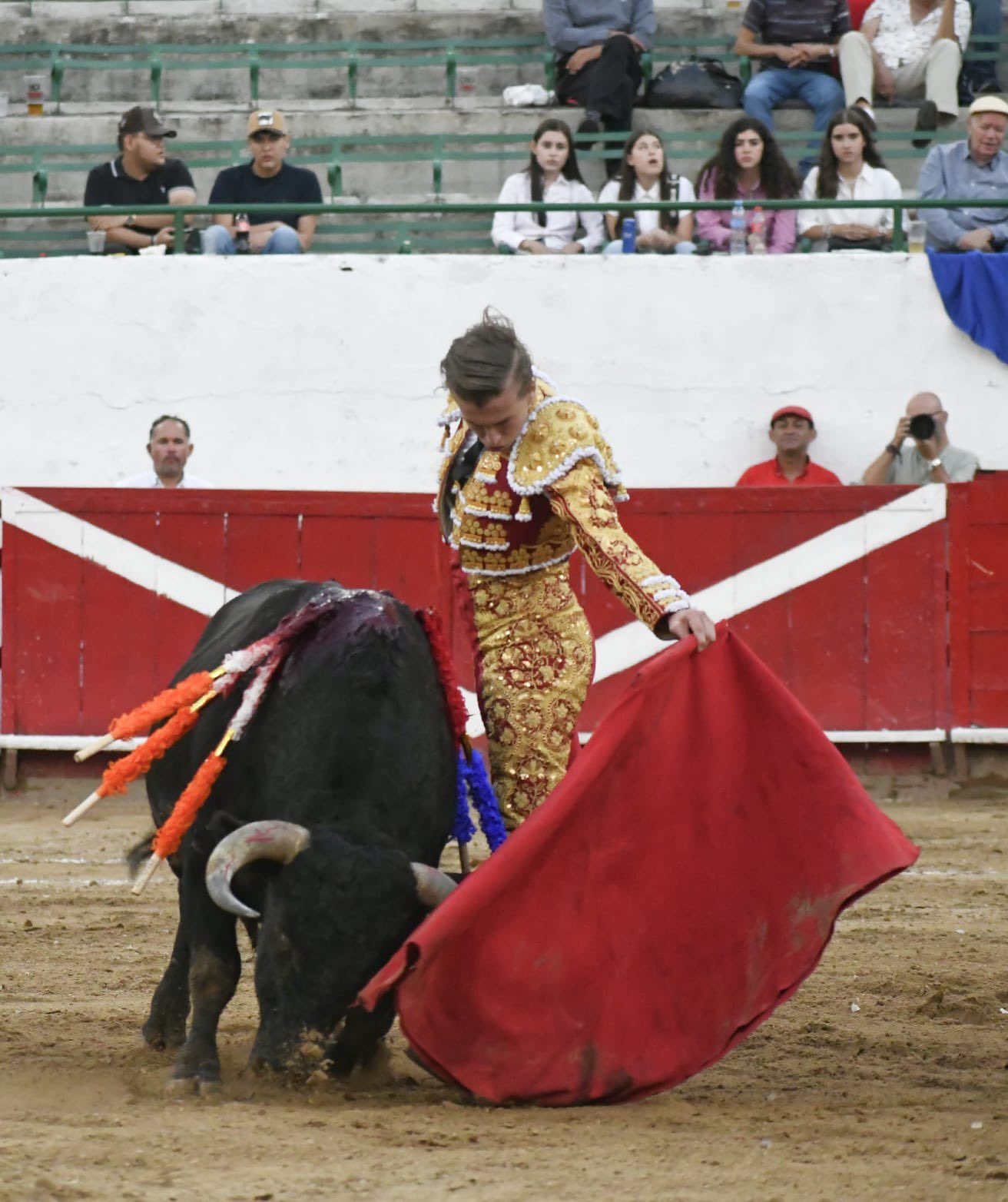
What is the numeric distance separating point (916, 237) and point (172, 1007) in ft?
18.5

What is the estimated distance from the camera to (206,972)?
3311 millimetres

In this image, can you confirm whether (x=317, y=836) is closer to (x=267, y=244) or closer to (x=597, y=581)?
(x=597, y=581)

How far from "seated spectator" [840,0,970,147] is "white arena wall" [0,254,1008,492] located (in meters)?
1.64

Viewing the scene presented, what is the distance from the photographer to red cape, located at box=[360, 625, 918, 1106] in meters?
3.13

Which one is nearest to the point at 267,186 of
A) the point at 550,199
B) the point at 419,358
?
the point at 419,358

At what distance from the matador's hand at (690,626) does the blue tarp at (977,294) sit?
16.7ft

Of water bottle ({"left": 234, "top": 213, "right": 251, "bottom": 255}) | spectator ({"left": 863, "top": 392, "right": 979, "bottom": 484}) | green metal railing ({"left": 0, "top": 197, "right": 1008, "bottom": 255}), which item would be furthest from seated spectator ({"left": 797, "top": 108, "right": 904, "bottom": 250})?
Answer: water bottle ({"left": 234, "top": 213, "right": 251, "bottom": 255})

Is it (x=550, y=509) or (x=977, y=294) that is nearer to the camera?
(x=550, y=509)

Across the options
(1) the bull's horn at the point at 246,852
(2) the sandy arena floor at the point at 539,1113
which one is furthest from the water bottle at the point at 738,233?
(1) the bull's horn at the point at 246,852

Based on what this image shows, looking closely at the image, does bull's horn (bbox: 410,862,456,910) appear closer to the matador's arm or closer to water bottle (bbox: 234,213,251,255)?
the matador's arm

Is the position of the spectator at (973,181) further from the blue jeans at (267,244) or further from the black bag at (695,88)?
the blue jeans at (267,244)

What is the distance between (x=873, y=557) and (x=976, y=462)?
70 cm

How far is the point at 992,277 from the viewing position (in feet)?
26.3

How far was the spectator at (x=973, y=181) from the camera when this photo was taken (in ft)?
27.0
